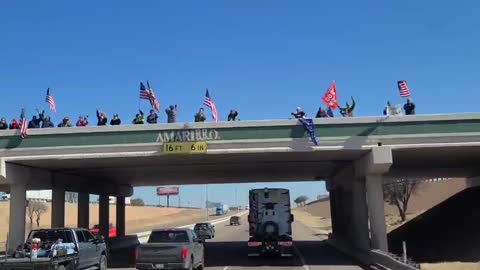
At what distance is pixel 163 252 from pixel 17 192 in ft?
40.0

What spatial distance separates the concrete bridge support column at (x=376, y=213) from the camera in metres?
27.2

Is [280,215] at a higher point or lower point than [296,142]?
lower

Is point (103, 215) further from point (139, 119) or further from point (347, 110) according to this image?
point (347, 110)

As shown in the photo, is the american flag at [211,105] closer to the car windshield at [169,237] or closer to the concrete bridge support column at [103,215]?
the car windshield at [169,237]

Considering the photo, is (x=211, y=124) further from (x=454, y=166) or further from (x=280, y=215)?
(x=454, y=166)

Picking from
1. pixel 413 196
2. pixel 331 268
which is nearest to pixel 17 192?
pixel 331 268

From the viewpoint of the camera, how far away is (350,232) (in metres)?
36.7

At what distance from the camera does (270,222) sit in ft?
98.7

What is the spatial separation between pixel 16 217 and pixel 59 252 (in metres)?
12.4

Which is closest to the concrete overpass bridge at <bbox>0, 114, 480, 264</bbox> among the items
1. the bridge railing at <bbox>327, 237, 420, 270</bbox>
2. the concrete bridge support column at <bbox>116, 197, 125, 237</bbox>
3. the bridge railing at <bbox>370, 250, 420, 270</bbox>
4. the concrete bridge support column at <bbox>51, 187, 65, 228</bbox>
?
the bridge railing at <bbox>327, 237, 420, 270</bbox>

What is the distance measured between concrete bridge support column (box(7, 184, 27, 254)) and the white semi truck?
11.5 meters

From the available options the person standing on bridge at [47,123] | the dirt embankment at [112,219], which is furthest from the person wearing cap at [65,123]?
the dirt embankment at [112,219]

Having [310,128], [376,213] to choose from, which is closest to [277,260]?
[376,213]

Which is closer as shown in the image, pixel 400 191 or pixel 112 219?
pixel 400 191
